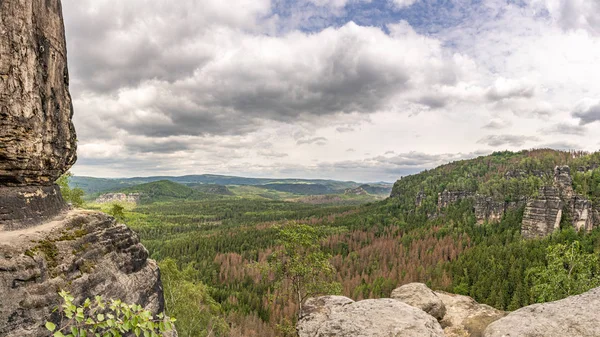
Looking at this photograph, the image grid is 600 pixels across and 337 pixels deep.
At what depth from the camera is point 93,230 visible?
1519 centimetres

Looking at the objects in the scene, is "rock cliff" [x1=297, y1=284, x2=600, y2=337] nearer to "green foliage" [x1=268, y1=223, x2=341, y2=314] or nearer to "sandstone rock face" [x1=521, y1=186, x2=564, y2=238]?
"green foliage" [x1=268, y1=223, x2=341, y2=314]

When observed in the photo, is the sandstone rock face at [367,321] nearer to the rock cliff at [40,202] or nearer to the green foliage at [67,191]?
the rock cliff at [40,202]

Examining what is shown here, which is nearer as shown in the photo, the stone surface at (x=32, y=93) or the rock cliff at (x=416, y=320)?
the stone surface at (x=32, y=93)

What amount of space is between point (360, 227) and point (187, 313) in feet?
442

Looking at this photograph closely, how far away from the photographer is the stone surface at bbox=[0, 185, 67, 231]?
1246 cm

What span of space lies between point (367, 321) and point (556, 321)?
11.5 meters

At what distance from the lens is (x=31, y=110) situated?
520 inches

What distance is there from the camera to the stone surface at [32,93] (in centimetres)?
1238

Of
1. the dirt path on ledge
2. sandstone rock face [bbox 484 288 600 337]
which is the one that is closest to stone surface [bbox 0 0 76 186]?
the dirt path on ledge

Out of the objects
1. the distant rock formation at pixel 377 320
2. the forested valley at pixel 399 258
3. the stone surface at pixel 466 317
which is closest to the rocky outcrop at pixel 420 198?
the forested valley at pixel 399 258

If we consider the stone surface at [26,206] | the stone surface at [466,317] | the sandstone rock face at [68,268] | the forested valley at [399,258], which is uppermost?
the stone surface at [26,206]

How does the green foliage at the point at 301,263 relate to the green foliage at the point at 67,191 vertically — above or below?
below

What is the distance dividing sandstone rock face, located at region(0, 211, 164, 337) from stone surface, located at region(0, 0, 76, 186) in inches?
119

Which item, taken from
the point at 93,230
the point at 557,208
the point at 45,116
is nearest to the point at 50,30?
the point at 45,116
